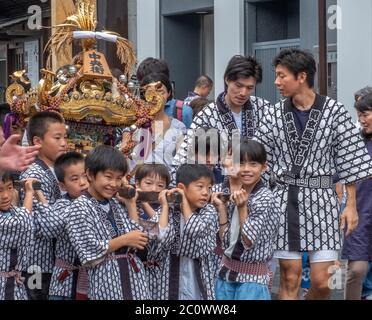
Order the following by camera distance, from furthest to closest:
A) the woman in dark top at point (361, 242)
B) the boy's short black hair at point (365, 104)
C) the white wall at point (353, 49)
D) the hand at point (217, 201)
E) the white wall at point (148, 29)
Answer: the white wall at point (148, 29) < the white wall at point (353, 49) < the boy's short black hair at point (365, 104) < the woman in dark top at point (361, 242) < the hand at point (217, 201)

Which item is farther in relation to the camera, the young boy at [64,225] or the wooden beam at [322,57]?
the wooden beam at [322,57]

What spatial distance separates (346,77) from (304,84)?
19.3 ft

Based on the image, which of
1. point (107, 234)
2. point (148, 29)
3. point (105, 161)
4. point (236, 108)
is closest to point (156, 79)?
point (236, 108)

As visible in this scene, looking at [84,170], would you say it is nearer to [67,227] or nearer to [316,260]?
[67,227]

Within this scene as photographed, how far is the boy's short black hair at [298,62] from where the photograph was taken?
711 centimetres

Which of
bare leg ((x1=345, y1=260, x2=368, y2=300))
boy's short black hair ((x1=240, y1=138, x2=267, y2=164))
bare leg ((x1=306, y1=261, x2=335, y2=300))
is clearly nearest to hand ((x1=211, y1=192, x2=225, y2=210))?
boy's short black hair ((x1=240, y1=138, x2=267, y2=164))

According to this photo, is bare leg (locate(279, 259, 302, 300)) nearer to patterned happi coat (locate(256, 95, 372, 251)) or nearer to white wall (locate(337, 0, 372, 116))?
patterned happi coat (locate(256, 95, 372, 251))

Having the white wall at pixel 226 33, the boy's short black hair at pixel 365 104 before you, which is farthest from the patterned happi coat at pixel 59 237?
the white wall at pixel 226 33

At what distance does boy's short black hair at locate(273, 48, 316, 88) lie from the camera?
7.11 metres

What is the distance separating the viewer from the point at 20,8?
21859mm

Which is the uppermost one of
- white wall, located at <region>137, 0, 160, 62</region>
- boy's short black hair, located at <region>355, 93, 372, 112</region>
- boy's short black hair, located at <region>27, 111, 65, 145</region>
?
white wall, located at <region>137, 0, 160, 62</region>

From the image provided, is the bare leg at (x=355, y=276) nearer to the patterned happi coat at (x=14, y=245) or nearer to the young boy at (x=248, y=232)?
the young boy at (x=248, y=232)

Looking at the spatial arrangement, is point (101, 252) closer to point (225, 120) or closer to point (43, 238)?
point (43, 238)

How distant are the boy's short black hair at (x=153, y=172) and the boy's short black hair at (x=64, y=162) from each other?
348mm
